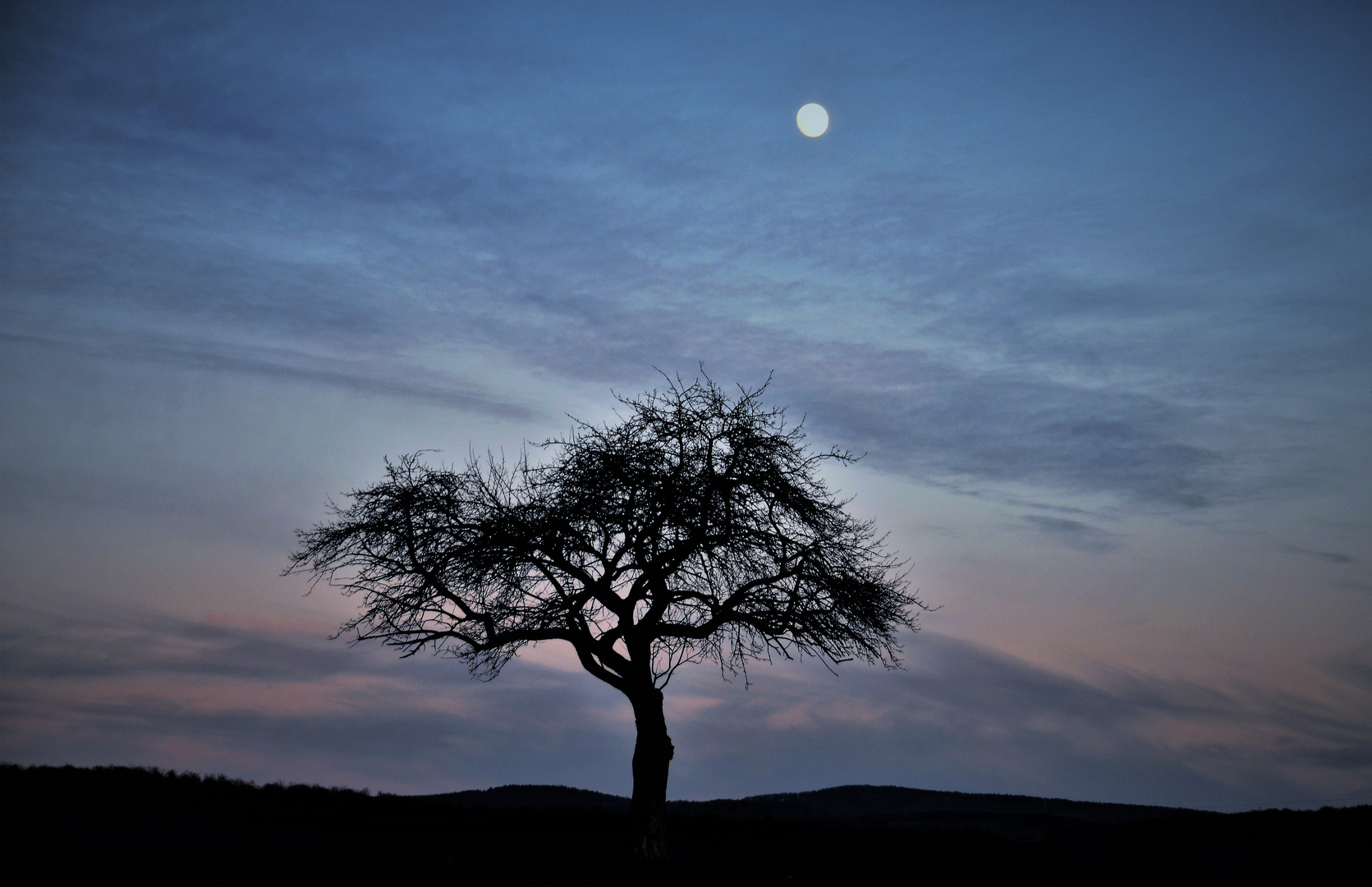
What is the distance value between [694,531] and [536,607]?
11.6 feet

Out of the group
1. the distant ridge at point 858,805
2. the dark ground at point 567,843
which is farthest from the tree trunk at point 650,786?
the distant ridge at point 858,805

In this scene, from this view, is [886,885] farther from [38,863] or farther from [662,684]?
[38,863]

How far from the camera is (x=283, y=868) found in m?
20.2

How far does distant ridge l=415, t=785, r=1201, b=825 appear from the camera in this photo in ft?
124

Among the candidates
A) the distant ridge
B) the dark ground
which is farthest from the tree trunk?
the distant ridge

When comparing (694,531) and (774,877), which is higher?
(694,531)

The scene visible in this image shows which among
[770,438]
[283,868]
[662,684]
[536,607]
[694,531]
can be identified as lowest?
[283,868]

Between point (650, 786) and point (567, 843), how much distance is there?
11.7ft

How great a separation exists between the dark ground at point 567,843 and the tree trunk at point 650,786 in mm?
524

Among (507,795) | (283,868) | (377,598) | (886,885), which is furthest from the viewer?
(507,795)

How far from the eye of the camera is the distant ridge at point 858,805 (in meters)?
37.9

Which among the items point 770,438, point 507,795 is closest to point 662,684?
point 770,438

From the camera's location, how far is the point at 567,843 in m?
22.4

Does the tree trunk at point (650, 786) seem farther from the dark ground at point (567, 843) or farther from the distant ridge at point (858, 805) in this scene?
the distant ridge at point (858, 805)
